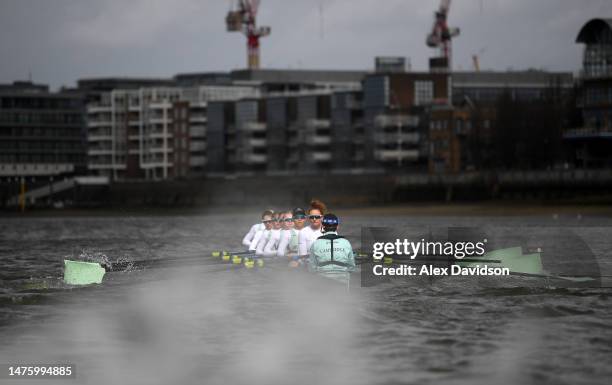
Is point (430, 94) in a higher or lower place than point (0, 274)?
higher

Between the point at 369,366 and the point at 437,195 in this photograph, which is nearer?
the point at 369,366

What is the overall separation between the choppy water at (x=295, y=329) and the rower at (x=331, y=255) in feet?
4.92

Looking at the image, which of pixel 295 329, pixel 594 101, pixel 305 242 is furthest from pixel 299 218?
pixel 594 101

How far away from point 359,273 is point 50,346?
1811 cm

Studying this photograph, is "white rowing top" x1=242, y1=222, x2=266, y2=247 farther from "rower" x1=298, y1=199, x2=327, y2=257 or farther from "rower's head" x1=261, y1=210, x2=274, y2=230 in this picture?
"rower" x1=298, y1=199, x2=327, y2=257

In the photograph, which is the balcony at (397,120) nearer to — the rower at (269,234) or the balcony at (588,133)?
the balcony at (588,133)

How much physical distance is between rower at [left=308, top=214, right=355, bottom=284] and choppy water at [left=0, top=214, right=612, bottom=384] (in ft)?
4.92

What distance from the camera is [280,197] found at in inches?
7042

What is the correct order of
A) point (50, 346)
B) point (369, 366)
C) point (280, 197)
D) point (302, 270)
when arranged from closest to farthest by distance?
point (369, 366)
point (50, 346)
point (302, 270)
point (280, 197)

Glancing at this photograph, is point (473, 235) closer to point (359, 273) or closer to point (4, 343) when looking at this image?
point (359, 273)

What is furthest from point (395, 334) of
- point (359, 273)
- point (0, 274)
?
point (0, 274)

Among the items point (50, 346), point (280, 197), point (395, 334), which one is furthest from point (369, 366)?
point (280, 197)

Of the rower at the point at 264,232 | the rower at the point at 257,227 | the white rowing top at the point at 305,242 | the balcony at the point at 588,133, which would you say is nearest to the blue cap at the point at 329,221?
the white rowing top at the point at 305,242

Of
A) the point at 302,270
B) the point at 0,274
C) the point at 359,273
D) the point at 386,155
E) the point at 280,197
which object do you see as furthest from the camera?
the point at 386,155
